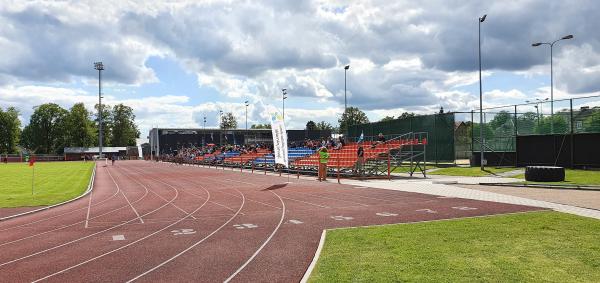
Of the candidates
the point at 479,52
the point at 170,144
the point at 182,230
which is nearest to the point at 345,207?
the point at 182,230

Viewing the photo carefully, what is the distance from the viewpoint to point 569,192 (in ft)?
55.0

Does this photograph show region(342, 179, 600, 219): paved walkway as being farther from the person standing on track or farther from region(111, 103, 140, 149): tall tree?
region(111, 103, 140, 149): tall tree

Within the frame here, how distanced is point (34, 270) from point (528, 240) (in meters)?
8.42

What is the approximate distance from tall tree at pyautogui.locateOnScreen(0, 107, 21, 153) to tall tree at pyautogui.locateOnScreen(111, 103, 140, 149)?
98.4 ft

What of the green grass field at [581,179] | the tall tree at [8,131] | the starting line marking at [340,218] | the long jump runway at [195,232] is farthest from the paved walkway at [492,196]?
the tall tree at [8,131]

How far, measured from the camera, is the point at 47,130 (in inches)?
5241

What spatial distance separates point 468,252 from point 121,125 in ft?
516

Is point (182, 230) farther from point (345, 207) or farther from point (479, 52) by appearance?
point (479, 52)

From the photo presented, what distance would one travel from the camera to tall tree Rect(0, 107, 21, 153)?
122 metres

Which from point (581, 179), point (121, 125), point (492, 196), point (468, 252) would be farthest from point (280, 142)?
point (121, 125)

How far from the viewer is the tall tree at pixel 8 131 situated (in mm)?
122188

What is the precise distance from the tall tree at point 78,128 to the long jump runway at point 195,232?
12696 cm

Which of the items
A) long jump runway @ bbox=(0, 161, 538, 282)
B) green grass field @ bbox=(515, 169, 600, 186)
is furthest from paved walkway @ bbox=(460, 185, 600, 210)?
long jump runway @ bbox=(0, 161, 538, 282)

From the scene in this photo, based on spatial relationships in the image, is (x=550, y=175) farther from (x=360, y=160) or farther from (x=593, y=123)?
(x=360, y=160)
